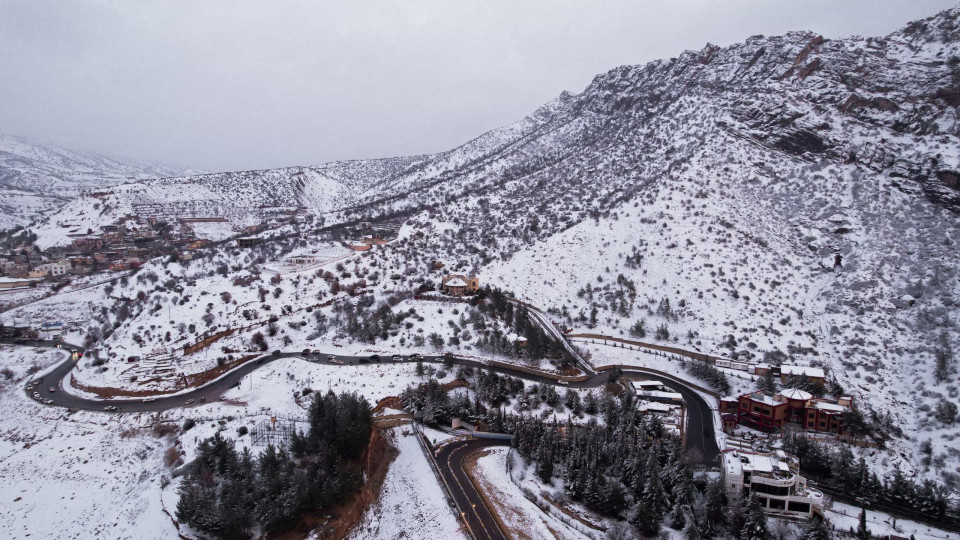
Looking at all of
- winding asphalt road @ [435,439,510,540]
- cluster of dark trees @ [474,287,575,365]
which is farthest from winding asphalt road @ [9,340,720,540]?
cluster of dark trees @ [474,287,575,365]

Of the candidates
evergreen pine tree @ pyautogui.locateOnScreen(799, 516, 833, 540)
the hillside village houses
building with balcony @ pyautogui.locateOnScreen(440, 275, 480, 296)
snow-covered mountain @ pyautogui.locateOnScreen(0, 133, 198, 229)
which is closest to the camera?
evergreen pine tree @ pyautogui.locateOnScreen(799, 516, 833, 540)

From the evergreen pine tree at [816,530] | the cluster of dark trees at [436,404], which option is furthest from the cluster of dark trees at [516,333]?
the evergreen pine tree at [816,530]

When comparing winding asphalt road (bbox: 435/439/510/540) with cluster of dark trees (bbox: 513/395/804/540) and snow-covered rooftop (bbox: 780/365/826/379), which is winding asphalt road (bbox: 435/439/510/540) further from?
snow-covered rooftop (bbox: 780/365/826/379)

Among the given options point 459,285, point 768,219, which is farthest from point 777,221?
point 459,285

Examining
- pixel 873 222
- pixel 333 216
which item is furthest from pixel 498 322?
pixel 333 216

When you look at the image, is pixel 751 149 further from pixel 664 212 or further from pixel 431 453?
pixel 431 453

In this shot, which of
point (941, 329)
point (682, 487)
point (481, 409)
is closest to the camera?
point (682, 487)

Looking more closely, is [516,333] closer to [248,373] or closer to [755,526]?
[248,373]
